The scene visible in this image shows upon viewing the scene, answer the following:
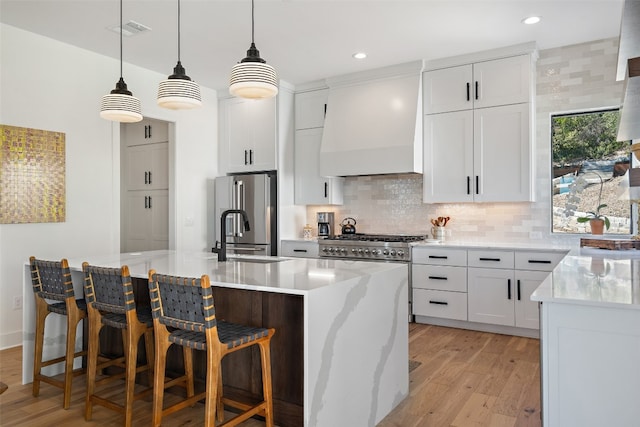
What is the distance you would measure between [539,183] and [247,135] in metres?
3.36

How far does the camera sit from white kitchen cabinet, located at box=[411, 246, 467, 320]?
175 inches

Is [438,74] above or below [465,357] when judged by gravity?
above

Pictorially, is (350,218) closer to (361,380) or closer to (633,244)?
(633,244)

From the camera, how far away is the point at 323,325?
2082 mm

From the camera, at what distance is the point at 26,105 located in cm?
401

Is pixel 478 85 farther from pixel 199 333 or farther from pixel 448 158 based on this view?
pixel 199 333

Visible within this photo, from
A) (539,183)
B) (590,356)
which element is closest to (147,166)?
(539,183)

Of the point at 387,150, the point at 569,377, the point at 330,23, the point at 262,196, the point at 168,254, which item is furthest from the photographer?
the point at 262,196

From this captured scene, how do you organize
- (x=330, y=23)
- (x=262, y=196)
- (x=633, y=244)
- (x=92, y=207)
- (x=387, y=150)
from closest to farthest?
(x=633, y=244), (x=330, y=23), (x=92, y=207), (x=387, y=150), (x=262, y=196)

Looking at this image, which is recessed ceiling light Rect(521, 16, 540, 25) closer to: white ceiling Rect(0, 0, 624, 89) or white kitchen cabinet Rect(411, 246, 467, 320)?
white ceiling Rect(0, 0, 624, 89)

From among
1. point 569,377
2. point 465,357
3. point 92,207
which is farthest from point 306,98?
point 569,377

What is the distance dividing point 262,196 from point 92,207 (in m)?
1.81

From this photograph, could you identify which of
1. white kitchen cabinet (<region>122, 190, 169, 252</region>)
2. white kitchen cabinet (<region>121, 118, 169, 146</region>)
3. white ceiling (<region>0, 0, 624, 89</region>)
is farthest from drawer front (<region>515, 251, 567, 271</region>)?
white kitchen cabinet (<region>121, 118, 169, 146</region>)

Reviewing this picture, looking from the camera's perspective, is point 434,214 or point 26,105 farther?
point 434,214
